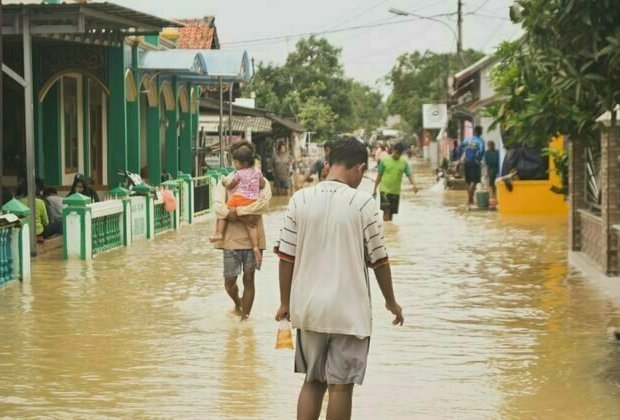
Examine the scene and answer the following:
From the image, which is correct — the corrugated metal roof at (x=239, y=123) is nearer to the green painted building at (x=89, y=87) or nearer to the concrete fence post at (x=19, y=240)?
the green painted building at (x=89, y=87)

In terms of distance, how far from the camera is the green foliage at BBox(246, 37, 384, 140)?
232ft

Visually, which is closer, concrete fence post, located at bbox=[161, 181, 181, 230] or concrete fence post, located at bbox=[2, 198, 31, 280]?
concrete fence post, located at bbox=[2, 198, 31, 280]

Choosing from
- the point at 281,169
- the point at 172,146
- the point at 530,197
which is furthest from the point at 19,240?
the point at 281,169

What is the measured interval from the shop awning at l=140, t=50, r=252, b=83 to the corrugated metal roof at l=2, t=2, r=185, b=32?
3.78m

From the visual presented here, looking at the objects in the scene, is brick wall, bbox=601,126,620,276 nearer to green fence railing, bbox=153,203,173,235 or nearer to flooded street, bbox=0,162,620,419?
flooded street, bbox=0,162,620,419

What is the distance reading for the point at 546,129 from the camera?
10.4 meters

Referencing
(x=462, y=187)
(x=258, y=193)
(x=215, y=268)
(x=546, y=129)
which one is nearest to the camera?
(x=546, y=129)

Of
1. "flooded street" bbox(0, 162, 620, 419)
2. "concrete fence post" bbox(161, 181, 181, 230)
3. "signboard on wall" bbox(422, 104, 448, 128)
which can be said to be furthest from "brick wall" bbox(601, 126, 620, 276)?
"signboard on wall" bbox(422, 104, 448, 128)

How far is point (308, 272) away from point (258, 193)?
5.41m

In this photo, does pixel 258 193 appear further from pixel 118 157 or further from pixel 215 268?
pixel 118 157

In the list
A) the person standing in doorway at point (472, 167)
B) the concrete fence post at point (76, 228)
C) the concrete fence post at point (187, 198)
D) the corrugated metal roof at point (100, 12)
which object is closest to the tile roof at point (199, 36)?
the person standing in doorway at point (472, 167)

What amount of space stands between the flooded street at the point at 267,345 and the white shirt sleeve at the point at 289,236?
1702 millimetres

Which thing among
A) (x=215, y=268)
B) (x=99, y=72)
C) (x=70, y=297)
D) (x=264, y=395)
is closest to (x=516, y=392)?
(x=264, y=395)

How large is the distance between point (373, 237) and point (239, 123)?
33401 mm
